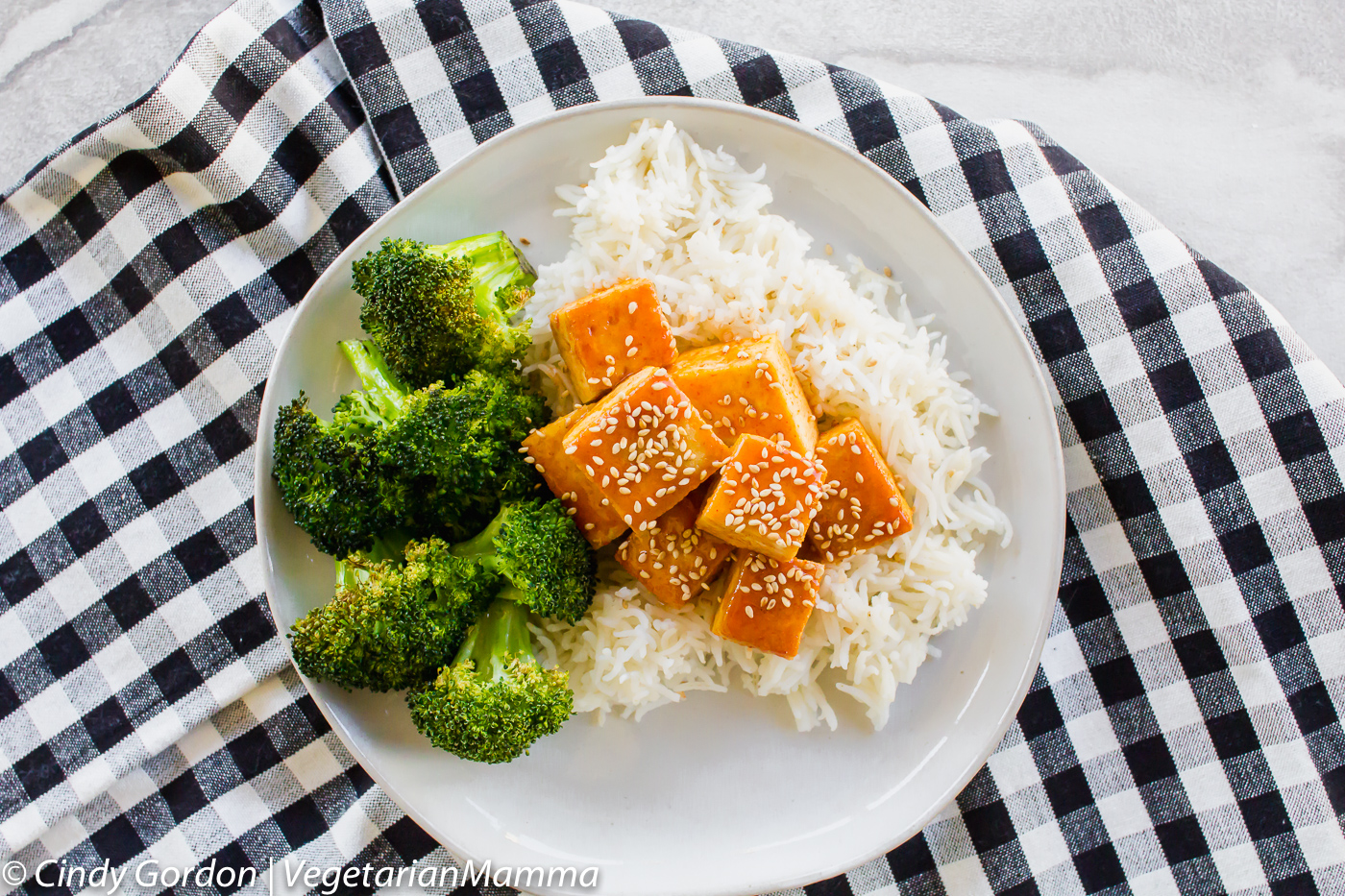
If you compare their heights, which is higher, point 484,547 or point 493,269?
point 493,269

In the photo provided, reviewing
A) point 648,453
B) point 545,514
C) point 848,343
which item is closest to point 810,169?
point 848,343

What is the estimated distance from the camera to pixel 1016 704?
9.02ft

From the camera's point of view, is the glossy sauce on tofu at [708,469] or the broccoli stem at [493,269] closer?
the glossy sauce on tofu at [708,469]

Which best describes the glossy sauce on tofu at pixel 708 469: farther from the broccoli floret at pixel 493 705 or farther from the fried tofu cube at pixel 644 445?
the broccoli floret at pixel 493 705

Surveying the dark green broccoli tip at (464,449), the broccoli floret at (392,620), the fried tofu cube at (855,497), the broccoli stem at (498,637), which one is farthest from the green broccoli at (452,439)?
the fried tofu cube at (855,497)

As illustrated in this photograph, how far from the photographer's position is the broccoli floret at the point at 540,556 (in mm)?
2357

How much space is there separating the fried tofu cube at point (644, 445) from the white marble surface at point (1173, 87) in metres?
1.72

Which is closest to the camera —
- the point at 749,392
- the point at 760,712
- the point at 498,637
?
the point at 749,392

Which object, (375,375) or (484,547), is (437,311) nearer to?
(375,375)

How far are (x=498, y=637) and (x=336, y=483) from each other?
2.21 feet

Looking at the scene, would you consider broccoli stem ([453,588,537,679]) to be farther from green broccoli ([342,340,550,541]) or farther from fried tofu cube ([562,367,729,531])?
fried tofu cube ([562,367,729,531])

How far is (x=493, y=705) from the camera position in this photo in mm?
2377

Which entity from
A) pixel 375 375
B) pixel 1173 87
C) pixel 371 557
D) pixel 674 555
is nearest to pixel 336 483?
pixel 371 557

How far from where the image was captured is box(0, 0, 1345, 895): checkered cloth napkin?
292 centimetres
